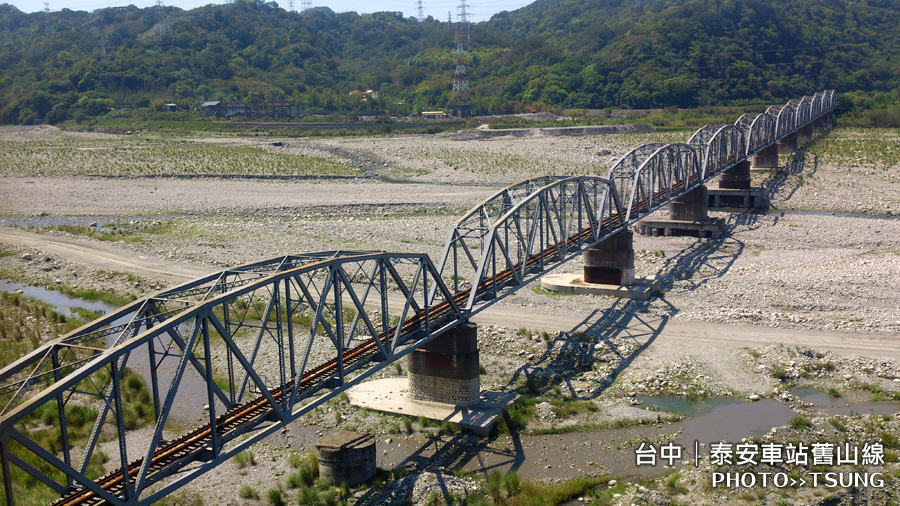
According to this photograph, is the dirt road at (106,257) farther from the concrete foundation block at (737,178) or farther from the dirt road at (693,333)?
the concrete foundation block at (737,178)

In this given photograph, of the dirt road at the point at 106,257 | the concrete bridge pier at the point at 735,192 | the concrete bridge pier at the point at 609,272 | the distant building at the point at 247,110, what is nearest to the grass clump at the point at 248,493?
the concrete bridge pier at the point at 609,272

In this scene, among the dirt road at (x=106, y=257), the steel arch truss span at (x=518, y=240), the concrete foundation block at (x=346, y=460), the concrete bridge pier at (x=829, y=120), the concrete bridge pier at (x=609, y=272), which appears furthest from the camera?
the concrete bridge pier at (x=829, y=120)

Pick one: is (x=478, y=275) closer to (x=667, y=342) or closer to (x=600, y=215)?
(x=667, y=342)

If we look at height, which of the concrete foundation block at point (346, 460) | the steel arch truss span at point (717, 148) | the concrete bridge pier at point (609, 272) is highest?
the steel arch truss span at point (717, 148)

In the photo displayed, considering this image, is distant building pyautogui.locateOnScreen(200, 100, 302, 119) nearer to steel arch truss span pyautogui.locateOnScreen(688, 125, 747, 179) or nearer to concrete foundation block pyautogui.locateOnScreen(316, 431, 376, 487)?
steel arch truss span pyautogui.locateOnScreen(688, 125, 747, 179)

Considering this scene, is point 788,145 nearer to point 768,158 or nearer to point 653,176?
point 768,158

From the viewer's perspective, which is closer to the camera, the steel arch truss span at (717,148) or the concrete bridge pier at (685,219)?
the concrete bridge pier at (685,219)

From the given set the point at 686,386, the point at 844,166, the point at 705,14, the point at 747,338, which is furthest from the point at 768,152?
the point at 705,14

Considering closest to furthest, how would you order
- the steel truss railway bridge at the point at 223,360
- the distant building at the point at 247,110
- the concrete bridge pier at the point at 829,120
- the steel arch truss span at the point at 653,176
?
the steel truss railway bridge at the point at 223,360, the steel arch truss span at the point at 653,176, the concrete bridge pier at the point at 829,120, the distant building at the point at 247,110

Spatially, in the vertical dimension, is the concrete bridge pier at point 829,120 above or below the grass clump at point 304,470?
above
